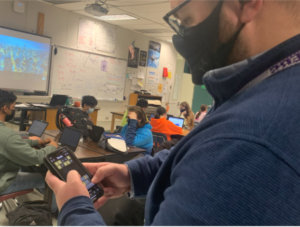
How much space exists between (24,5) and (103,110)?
10.5 ft

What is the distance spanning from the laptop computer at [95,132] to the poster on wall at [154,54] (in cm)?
551

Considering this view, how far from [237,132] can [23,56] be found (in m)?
5.70

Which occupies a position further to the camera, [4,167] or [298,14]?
[4,167]

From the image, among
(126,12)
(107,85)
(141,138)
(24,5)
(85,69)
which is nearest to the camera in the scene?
(141,138)

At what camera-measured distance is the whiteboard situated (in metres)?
5.93

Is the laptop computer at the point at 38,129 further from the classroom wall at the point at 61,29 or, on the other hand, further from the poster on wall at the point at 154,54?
the poster on wall at the point at 154,54

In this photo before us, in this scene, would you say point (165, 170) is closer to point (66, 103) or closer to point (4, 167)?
point (4, 167)

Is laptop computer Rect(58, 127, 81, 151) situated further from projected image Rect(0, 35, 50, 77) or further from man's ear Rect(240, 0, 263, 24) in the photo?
projected image Rect(0, 35, 50, 77)

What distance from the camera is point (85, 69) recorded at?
648 cm

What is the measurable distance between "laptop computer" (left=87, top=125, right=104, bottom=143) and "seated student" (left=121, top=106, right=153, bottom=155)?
370mm

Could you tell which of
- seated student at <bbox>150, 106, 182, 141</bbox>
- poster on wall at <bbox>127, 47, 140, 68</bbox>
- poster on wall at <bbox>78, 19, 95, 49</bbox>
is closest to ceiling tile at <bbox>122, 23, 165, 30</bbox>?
poster on wall at <bbox>127, 47, 140, 68</bbox>

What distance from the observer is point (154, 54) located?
838 centimetres

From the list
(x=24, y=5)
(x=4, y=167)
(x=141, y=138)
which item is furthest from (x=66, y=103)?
(x=4, y=167)

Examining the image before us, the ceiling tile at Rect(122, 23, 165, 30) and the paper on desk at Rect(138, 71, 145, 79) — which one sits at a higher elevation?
the ceiling tile at Rect(122, 23, 165, 30)
